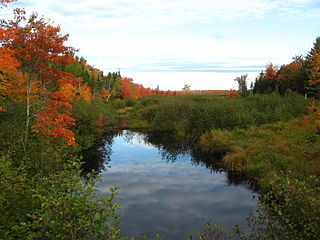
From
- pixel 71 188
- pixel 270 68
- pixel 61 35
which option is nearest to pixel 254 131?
pixel 61 35

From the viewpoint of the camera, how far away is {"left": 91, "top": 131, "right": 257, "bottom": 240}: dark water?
1359 cm

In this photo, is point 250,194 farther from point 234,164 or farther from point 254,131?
point 254,131

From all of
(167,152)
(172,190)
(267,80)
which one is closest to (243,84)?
(267,80)

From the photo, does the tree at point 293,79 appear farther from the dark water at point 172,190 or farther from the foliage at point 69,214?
the foliage at point 69,214

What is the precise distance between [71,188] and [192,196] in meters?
11.4

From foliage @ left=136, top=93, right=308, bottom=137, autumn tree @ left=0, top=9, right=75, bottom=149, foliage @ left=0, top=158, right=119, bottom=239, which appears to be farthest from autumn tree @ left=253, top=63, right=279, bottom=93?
foliage @ left=0, top=158, right=119, bottom=239

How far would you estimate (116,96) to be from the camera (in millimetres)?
Answer: 103938

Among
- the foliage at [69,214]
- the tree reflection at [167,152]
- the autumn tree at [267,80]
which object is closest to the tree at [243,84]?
the autumn tree at [267,80]

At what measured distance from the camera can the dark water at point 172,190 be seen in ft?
44.6

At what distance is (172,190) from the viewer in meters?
18.2

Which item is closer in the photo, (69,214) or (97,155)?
(69,214)

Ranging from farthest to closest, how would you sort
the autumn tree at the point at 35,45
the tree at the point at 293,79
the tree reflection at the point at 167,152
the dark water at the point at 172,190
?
the tree at the point at 293,79 < the tree reflection at the point at 167,152 < the autumn tree at the point at 35,45 < the dark water at the point at 172,190

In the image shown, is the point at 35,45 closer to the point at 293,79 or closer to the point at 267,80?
the point at 293,79

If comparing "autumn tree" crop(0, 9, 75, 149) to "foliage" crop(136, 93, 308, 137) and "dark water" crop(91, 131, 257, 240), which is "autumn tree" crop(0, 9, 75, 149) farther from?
"foliage" crop(136, 93, 308, 137)
